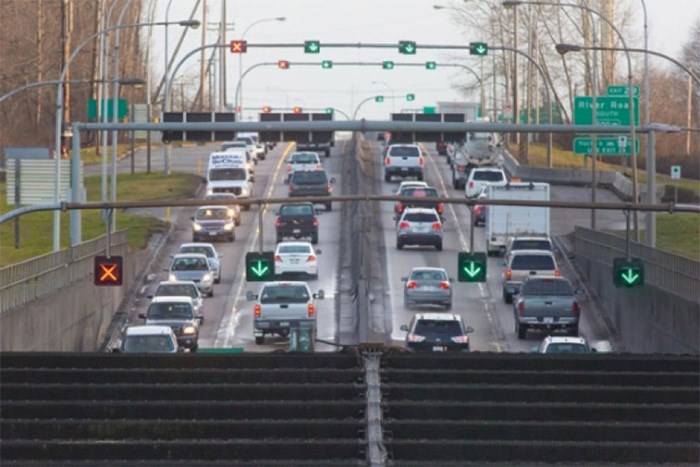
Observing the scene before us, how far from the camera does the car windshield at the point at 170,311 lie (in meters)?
45.4

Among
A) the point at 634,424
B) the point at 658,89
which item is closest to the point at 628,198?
the point at 634,424

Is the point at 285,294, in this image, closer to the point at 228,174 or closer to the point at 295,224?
the point at 295,224

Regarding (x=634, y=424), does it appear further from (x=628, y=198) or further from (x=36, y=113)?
(x=36, y=113)

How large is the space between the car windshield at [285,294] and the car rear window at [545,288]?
6.34 m

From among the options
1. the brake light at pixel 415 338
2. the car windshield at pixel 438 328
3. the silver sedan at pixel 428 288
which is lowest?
the brake light at pixel 415 338

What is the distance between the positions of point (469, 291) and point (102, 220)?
59.4ft

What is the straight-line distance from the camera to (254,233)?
70500 millimetres

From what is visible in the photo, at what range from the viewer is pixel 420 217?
65.2 m

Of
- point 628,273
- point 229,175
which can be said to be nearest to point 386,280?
point 229,175

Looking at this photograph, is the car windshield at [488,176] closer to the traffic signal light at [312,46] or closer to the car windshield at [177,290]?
the traffic signal light at [312,46]

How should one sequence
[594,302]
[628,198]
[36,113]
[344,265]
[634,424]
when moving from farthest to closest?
[36,113], [628,198], [344,265], [594,302], [634,424]

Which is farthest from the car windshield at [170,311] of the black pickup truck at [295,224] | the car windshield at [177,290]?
the black pickup truck at [295,224]

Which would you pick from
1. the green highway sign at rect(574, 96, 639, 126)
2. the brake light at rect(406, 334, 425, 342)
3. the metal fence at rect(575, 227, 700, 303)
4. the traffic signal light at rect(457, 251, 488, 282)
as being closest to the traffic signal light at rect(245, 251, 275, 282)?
the traffic signal light at rect(457, 251, 488, 282)

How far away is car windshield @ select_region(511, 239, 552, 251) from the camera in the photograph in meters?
58.7
